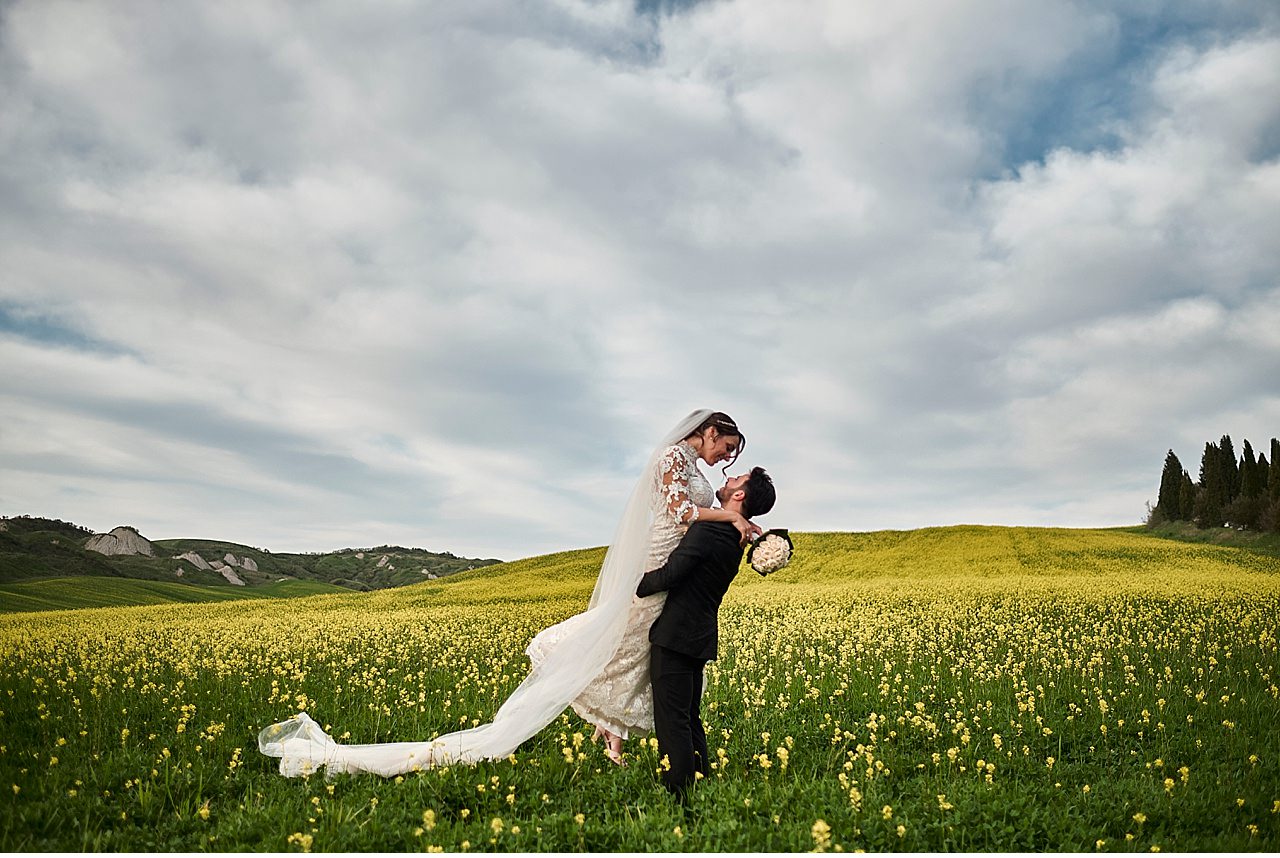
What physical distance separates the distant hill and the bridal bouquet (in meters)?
12.4

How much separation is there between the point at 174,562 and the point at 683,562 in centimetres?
2288

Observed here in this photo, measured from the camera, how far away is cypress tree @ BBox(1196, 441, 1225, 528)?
61.6 meters

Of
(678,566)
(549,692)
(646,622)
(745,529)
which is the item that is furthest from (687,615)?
(549,692)

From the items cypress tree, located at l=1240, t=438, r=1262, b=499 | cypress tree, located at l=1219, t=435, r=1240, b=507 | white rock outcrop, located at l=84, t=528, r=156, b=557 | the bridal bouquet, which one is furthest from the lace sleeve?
cypress tree, located at l=1219, t=435, r=1240, b=507

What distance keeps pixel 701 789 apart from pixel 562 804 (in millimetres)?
1170

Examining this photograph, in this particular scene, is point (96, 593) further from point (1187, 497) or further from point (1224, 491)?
point (1187, 497)

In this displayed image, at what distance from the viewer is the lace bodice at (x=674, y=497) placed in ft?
22.9

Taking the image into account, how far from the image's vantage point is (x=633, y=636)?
7340mm

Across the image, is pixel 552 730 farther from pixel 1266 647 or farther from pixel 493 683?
pixel 1266 647

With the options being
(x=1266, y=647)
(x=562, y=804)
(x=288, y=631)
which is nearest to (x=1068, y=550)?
(x=1266, y=647)

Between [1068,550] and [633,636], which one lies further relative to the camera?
[1068,550]

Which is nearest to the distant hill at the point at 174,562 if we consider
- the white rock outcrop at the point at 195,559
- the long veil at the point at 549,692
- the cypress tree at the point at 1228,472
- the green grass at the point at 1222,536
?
the white rock outcrop at the point at 195,559

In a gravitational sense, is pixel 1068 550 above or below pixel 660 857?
above

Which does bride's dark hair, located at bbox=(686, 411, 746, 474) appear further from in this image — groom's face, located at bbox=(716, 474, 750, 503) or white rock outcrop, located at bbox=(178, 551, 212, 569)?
white rock outcrop, located at bbox=(178, 551, 212, 569)
